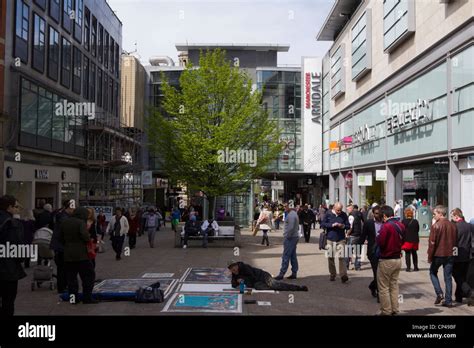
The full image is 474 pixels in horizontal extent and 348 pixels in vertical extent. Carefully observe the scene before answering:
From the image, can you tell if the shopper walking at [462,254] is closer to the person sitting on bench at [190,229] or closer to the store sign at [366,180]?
the person sitting on bench at [190,229]

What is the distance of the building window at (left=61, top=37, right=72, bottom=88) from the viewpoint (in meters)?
29.4

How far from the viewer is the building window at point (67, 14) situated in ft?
96.9

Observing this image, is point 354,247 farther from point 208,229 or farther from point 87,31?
point 87,31

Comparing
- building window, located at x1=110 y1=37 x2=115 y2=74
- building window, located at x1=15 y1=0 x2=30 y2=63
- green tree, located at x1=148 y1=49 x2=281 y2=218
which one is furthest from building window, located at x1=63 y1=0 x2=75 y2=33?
green tree, located at x1=148 y1=49 x2=281 y2=218

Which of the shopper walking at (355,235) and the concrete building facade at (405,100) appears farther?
the concrete building facade at (405,100)

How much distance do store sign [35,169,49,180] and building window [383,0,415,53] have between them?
19.2m

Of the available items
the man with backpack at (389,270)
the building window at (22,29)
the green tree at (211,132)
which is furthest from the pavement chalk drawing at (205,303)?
the building window at (22,29)

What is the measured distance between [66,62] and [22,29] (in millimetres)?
6502

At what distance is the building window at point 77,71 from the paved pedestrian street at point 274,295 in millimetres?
16772

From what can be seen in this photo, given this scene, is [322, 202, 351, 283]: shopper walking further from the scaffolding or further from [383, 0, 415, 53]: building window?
the scaffolding

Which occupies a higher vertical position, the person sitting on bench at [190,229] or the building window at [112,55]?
the building window at [112,55]
